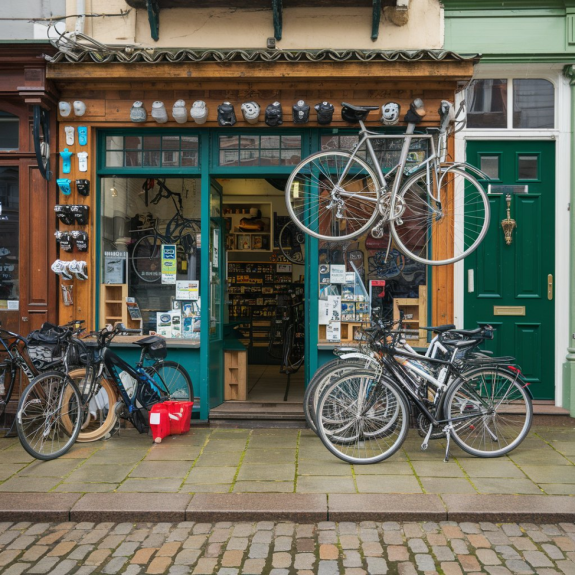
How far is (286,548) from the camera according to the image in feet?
13.8

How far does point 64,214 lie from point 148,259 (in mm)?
1107

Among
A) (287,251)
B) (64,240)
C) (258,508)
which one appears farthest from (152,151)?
(258,508)

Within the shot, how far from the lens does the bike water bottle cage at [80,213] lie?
7.19 meters

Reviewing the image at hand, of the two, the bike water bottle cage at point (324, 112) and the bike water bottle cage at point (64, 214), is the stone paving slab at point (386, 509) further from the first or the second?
the bike water bottle cage at point (64, 214)

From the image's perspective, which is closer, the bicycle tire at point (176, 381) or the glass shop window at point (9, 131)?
the bicycle tire at point (176, 381)

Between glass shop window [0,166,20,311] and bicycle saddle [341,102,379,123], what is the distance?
3934 mm

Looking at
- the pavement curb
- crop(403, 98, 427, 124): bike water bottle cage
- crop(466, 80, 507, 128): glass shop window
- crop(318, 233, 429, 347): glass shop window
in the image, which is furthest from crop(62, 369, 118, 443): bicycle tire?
crop(466, 80, 507, 128): glass shop window

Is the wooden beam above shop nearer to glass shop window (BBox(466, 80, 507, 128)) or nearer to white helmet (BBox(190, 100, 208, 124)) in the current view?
white helmet (BBox(190, 100, 208, 124))

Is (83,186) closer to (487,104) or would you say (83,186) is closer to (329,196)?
(329,196)

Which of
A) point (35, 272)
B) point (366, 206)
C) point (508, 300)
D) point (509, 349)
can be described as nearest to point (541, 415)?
point (509, 349)

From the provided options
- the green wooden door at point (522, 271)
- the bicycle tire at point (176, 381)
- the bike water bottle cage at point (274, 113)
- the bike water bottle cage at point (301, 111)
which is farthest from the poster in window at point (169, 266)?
the green wooden door at point (522, 271)

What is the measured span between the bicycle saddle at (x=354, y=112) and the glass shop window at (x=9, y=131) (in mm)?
3898

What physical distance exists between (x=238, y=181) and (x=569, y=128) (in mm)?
5493

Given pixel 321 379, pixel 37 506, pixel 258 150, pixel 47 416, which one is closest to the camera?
pixel 37 506
